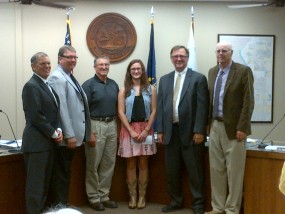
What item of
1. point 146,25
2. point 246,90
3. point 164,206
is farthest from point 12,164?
point 146,25

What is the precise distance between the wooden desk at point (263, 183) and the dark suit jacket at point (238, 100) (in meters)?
0.26

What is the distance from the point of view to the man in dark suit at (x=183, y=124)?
→ 145 inches

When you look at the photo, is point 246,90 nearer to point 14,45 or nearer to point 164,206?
point 164,206

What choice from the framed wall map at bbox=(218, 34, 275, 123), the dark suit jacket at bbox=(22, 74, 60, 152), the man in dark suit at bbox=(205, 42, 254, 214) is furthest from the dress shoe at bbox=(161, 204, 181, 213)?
the framed wall map at bbox=(218, 34, 275, 123)

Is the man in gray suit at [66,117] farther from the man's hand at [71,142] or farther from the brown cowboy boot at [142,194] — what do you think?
the brown cowboy boot at [142,194]

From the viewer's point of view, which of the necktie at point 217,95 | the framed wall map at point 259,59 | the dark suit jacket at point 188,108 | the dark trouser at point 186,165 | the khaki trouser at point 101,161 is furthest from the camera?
the framed wall map at point 259,59

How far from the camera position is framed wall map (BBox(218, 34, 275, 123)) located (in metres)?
5.52

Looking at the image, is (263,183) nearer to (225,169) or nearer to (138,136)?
(225,169)

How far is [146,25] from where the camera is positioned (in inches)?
215

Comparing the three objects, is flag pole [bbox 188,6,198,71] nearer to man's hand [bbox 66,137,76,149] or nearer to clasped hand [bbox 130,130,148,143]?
clasped hand [bbox 130,130,148,143]

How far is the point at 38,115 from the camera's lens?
3.04 meters

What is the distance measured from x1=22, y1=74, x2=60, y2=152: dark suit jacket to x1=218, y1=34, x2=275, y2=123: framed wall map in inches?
122

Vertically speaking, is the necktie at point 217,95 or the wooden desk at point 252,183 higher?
the necktie at point 217,95

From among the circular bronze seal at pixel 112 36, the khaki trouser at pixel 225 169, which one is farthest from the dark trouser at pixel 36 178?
the circular bronze seal at pixel 112 36
